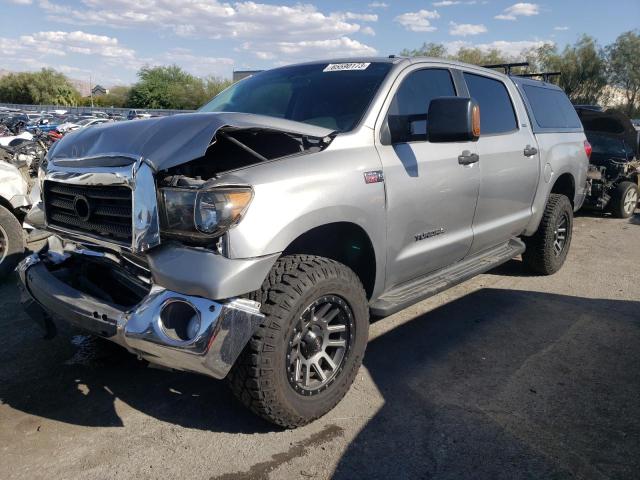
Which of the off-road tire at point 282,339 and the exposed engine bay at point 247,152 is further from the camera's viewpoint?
the exposed engine bay at point 247,152

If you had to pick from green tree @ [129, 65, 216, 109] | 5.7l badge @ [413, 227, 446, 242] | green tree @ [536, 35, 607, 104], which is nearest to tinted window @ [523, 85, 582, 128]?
5.7l badge @ [413, 227, 446, 242]

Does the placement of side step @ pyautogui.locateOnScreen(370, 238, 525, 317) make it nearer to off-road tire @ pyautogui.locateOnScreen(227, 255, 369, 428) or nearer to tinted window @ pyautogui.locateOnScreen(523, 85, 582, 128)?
off-road tire @ pyautogui.locateOnScreen(227, 255, 369, 428)

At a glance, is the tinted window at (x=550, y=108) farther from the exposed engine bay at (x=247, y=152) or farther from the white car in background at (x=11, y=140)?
the white car in background at (x=11, y=140)

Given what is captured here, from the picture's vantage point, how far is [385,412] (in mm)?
3020

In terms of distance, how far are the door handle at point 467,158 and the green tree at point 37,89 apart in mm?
89580

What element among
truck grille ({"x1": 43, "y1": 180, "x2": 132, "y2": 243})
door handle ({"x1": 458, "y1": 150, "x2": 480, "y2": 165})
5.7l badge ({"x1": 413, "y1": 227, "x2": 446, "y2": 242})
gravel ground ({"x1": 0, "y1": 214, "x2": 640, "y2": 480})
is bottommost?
gravel ground ({"x1": 0, "y1": 214, "x2": 640, "y2": 480})

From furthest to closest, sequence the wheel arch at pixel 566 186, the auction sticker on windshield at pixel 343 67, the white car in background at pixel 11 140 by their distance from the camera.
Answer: the white car in background at pixel 11 140
the wheel arch at pixel 566 186
the auction sticker on windshield at pixel 343 67

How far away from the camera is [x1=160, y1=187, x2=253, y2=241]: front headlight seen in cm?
235

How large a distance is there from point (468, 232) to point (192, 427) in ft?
7.84

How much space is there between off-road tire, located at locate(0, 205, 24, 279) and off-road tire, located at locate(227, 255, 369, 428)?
A: 3.56 metres

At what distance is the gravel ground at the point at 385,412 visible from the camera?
8.41 ft

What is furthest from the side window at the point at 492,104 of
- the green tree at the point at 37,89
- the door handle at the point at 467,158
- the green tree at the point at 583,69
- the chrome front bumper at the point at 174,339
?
the green tree at the point at 37,89

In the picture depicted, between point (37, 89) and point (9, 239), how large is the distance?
9062 centimetres

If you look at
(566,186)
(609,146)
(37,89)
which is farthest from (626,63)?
(37,89)
